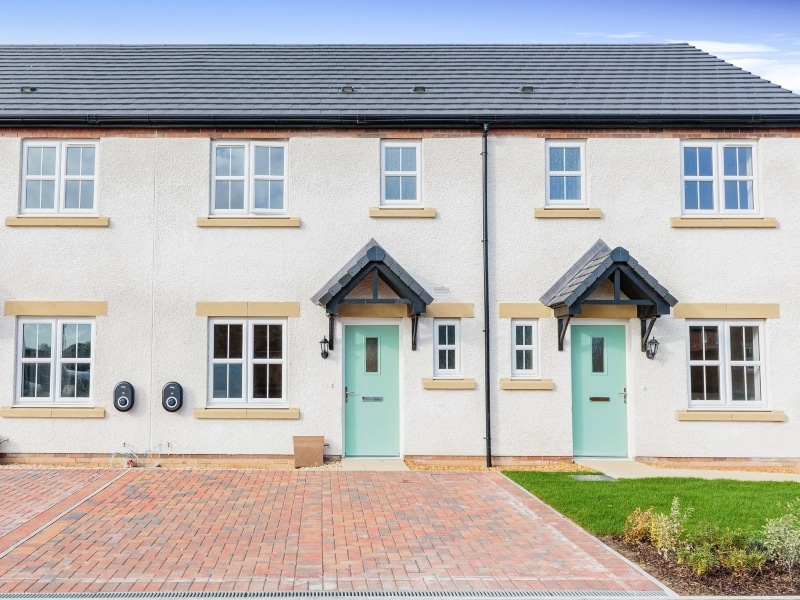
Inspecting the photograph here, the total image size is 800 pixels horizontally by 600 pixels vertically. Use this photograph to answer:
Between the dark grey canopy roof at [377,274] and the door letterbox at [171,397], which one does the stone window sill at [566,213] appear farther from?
the door letterbox at [171,397]

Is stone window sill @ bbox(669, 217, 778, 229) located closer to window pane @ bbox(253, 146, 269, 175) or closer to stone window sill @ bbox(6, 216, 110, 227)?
window pane @ bbox(253, 146, 269, 175)

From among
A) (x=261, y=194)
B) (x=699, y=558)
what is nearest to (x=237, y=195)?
(x=261, y=194)

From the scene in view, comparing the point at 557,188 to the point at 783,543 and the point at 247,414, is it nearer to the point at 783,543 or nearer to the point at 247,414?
the point at 247,414

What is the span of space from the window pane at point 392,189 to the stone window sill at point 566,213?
7.83 feet

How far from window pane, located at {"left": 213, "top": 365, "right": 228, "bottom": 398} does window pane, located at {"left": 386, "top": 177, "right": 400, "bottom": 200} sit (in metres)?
4.06

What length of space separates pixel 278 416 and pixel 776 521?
7884 millimetres

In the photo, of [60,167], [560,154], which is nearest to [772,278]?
[560,154]

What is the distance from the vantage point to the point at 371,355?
512 inches

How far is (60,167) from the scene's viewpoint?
514 inches

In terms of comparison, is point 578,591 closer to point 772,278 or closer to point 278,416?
point 278,416

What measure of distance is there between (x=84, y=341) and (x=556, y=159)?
28.4 feet

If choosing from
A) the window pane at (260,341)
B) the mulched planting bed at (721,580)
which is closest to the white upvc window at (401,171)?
the window pane at (260,341)

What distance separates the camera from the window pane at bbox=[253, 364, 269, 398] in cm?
1291

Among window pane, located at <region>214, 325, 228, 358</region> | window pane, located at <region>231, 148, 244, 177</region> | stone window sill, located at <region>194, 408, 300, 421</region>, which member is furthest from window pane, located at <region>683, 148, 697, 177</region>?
window pane, located at <region>214, 325, 228, 358</region>
